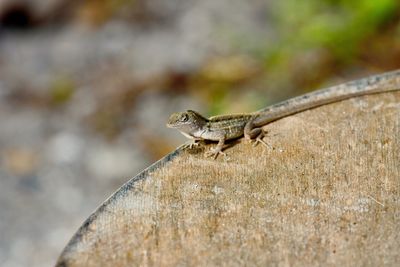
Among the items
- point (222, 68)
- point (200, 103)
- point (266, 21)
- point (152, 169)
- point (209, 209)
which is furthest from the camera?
point (266, 21)

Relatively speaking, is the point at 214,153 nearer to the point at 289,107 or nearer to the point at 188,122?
the point at 289,107

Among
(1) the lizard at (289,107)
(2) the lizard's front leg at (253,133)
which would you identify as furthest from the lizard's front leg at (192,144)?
(2) the lizard's front leg at (253,133)

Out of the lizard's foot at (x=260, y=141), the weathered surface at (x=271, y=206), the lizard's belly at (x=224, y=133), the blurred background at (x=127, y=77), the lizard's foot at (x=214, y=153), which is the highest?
the blurred background at (x=127, y=77)

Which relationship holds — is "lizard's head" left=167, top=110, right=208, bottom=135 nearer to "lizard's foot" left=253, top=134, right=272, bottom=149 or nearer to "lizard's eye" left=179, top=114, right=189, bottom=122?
"lizard's eye" left=179, top=114, right=189, bottom=122

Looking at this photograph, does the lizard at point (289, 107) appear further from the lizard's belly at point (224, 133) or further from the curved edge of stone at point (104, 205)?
the curved edge of stone at point (104, 205)

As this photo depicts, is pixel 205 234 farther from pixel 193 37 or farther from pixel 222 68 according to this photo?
pixel 193 37

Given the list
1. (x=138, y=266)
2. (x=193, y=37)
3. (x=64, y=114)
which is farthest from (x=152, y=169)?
(x=193, y=37)
